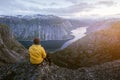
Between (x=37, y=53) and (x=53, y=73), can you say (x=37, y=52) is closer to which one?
(x=37, y=53)

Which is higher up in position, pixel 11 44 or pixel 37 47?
pixel 37 47

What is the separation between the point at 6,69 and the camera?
24.1 m

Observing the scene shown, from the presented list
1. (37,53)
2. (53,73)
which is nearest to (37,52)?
(37,53)

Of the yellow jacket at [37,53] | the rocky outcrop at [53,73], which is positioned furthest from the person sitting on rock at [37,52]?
the rocky outcrop at [53,73]

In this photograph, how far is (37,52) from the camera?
19.0 m

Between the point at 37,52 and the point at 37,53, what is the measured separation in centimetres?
11

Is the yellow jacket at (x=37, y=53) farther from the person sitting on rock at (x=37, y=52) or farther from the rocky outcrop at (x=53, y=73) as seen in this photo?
the rocky outcrop at (x=53, y=73)

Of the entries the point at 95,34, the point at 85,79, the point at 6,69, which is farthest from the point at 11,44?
the point at 95,34

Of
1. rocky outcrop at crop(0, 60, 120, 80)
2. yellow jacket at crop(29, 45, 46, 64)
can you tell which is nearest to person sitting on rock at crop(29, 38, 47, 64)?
yellow jacket at crop(29, 45, 46, 64)

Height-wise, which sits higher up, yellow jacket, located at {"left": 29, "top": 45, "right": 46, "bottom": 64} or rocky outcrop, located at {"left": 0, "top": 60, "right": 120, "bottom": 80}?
yellow jacket, located at {"left": 29, "top": 45, "right": 46, "bottom": 64}

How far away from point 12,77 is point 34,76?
287 cm

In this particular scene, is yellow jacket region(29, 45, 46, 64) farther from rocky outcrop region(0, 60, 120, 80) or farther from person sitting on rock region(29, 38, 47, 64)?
rocky outcrop region(0, 60, 120, 80)

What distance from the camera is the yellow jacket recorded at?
62.2ft

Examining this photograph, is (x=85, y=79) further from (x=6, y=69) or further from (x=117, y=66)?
(x=6, y=69)
